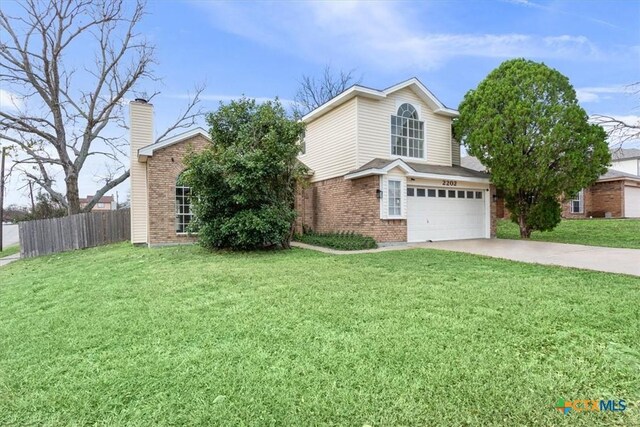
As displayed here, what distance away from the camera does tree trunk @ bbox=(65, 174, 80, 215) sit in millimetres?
19906

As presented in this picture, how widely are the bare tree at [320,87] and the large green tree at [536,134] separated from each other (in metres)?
20.3

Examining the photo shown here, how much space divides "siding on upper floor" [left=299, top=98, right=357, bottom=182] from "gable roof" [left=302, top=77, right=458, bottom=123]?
0.25 m

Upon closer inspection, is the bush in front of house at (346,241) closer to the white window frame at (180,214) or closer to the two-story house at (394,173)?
the two-story house at (394,173)

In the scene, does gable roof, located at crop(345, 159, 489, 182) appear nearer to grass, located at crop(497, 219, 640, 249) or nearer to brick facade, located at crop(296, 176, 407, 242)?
brick facade, located at crop(296, 176, 407, 242)

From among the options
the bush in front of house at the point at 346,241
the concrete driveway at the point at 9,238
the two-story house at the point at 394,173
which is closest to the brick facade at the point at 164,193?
the two-story house at the point at 394,173

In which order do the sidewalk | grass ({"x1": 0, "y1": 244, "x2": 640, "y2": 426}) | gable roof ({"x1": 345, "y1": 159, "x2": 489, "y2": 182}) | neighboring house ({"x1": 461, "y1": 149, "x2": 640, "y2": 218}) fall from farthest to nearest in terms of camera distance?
neighboring house ({"x1": 461, "y1": 149, "x2": 640, "y2": 218}) → gable roof ({"x1": 345, "y1": 159, "x2": 489, "y2": 182}) → the sidewalk → grass ({"x1": 0, "y1": 244, "x2": 640, "y2": 426})

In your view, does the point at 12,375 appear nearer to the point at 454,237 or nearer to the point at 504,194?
the point at 454,237

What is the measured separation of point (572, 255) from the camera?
882 cm

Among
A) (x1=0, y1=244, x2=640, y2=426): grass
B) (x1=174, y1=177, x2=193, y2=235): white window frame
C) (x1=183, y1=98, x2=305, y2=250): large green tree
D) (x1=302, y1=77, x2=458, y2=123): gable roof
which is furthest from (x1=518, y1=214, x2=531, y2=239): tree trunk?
(x1=174, y1=177, x2=193, y2=235): white window frame

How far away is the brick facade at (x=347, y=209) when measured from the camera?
11938mm

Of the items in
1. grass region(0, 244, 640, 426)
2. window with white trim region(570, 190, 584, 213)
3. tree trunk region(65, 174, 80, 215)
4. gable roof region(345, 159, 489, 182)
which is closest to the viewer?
grass region(0, 244, 640, 426)

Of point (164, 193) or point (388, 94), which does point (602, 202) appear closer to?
point (388, 94)

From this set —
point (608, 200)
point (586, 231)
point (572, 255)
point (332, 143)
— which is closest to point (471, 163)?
point (608, 200)

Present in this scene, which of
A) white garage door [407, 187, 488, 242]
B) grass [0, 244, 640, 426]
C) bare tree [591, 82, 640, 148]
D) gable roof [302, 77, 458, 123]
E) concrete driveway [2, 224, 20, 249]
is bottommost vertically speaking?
concrete driveway [2, 224, 20, 249]
